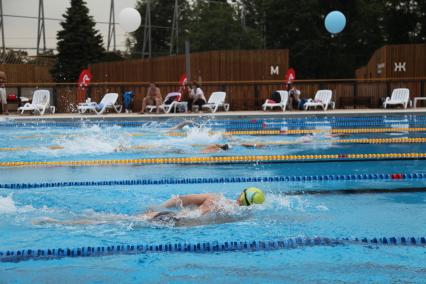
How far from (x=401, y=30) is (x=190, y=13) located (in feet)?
50.4

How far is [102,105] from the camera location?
17969 mm

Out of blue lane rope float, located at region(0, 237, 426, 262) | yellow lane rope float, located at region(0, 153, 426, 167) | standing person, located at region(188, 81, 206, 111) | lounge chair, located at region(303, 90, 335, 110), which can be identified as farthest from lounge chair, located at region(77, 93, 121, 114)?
blue lane rope float, located at region(0, 237, 426, 262)

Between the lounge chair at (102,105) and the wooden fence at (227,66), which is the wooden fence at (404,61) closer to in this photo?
the wooden fence at (227,66)

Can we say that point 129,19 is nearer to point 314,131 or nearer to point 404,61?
point 314,131

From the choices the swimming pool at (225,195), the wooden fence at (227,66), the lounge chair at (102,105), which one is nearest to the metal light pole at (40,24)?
the wooden fence at (227,66)

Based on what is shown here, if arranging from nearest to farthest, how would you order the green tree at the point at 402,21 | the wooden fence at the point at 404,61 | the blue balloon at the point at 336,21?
the blue balloon at the point at 336,21 < the wooden fence at the point at 404,61 < the green tree at the point at 402,21

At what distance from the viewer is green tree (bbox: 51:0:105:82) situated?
86.2 feet

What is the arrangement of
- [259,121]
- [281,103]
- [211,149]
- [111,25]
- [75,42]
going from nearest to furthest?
[211,149] < [259,121] < [281,103] < [111,25] < [75,42]

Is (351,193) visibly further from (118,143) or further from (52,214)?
(118,143)

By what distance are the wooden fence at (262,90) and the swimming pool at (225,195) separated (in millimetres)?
7251

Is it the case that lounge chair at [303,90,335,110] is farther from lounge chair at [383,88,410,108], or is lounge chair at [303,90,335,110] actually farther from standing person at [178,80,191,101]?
standing person at [178,80,191,101]

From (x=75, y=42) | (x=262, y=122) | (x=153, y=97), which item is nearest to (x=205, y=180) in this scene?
(x=262, y=122)

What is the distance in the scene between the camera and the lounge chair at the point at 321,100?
58.4ft

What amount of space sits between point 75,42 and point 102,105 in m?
9.78
